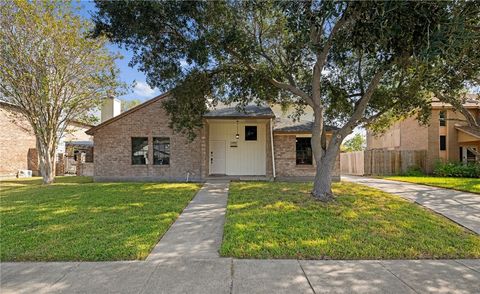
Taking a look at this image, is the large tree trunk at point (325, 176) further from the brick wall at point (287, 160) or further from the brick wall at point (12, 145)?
the brick wall at point (12, 145)

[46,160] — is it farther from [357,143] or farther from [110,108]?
[357,143]

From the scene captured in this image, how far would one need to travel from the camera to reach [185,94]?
10.6 metres

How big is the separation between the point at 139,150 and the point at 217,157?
175 inches

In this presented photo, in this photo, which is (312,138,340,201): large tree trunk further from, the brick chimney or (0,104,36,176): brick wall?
(0,104,36,176): brick wall

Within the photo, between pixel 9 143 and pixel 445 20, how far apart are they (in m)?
26.0

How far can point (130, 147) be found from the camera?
49.0 feet

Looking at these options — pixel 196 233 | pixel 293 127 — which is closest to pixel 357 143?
pixel 293 127

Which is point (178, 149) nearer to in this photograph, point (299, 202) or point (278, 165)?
point (278, 165)

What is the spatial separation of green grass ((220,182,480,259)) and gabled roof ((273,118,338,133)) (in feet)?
19.8

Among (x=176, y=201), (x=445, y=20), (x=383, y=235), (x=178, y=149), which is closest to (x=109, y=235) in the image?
(x=176, y=201)

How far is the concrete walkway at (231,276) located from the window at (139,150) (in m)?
10.9

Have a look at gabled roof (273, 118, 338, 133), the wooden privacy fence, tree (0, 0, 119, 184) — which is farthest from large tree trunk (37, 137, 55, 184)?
the wooden privacy fence

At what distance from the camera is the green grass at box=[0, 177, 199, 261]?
15.3 ft

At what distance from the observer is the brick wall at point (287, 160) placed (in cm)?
1469
